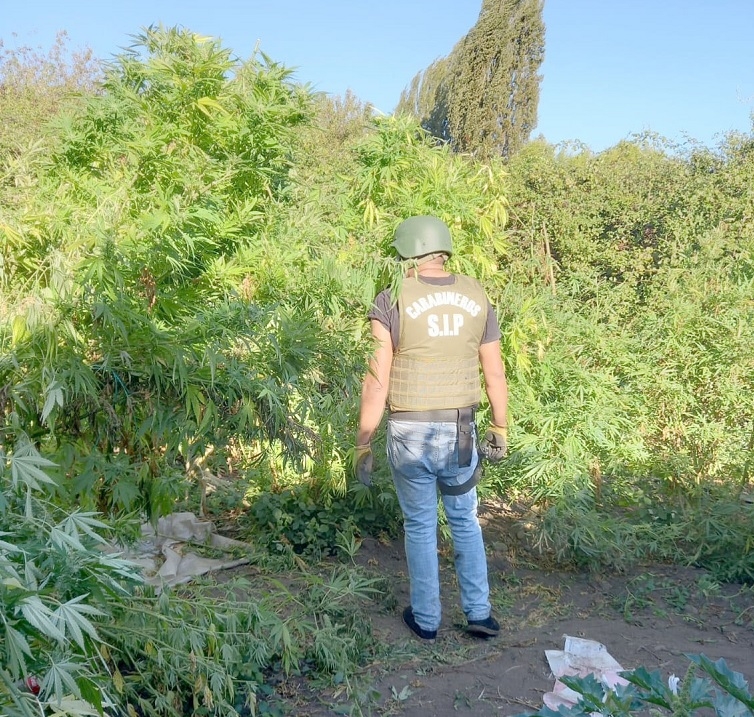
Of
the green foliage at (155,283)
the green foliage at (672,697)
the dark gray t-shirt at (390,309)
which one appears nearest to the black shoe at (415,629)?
the green foliage at (155,283)

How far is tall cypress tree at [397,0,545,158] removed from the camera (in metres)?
19.4

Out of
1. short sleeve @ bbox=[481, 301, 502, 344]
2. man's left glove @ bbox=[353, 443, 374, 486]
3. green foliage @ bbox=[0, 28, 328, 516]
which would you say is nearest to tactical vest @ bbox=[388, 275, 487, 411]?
short sleeve @ bbox=[481, 301, 502, 344]

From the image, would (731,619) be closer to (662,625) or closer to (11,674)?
(662,625)

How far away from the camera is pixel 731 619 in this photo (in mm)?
3678

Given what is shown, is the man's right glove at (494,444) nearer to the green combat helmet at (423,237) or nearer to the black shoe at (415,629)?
the black shoe at (415,629)

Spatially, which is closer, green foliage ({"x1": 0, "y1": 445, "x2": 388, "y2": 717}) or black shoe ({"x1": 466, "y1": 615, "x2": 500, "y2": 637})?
green foliage ({"x1": 0, "y1": 445, "x2": 388, "y2": 717})

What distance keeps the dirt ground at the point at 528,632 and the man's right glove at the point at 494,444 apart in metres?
0.76

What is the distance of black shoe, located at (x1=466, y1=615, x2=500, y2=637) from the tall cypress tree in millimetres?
16975

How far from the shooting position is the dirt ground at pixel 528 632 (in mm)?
2930

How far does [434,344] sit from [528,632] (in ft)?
4.52

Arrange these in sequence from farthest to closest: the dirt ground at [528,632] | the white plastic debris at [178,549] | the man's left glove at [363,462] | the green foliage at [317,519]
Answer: the green foliage at [317,519]
the white plastic debris at [178,549]
the man's left glove at [363,462]
the dirt ground at [528,632]

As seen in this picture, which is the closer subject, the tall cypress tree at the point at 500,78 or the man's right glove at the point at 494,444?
the man's right glove at the point at 494,444

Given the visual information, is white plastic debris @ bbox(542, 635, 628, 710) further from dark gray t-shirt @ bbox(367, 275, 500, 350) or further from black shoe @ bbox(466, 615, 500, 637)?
dark gray t-shirt @ bbox(367, 275, 500, 350)

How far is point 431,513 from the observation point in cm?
347
